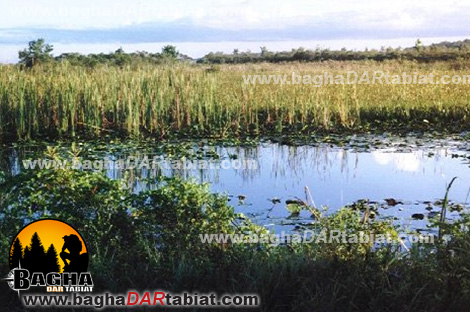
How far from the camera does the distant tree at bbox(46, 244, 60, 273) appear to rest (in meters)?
3.91

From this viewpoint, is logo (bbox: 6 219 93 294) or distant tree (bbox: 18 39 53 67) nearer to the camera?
logo (bbox: 6 219 93 294)

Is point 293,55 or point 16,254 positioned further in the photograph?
point 293,55

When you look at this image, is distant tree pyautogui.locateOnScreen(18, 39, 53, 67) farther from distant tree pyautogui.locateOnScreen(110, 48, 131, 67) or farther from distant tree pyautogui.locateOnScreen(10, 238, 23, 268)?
distant tree pyautogui.locateOnScreen(10, 238, 23, 268)

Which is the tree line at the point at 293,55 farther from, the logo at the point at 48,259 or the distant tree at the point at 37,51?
the logo at the point at 48,259

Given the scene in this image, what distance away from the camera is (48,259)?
3916 millimetres

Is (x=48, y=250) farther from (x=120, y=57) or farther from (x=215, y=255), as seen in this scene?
(x=120, y=57)

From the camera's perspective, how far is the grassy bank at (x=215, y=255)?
3541 mm

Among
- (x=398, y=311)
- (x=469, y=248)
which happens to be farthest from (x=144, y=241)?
(x=469, y=248)

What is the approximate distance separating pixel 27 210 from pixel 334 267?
2.13 metres

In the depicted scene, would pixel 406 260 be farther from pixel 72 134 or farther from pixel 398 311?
pixel 72 134

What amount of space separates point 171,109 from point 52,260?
22.9ft

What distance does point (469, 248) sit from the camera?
3.61 m

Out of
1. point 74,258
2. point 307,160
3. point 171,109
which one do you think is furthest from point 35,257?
point 171,109

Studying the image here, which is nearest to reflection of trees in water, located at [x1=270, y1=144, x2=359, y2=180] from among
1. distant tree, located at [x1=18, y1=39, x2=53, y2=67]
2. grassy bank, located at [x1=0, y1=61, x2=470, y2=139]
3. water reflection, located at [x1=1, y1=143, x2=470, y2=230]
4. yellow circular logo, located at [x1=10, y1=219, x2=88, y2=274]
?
water reflection, located at [x1=1, y1=143, x2=470, y2=230]
